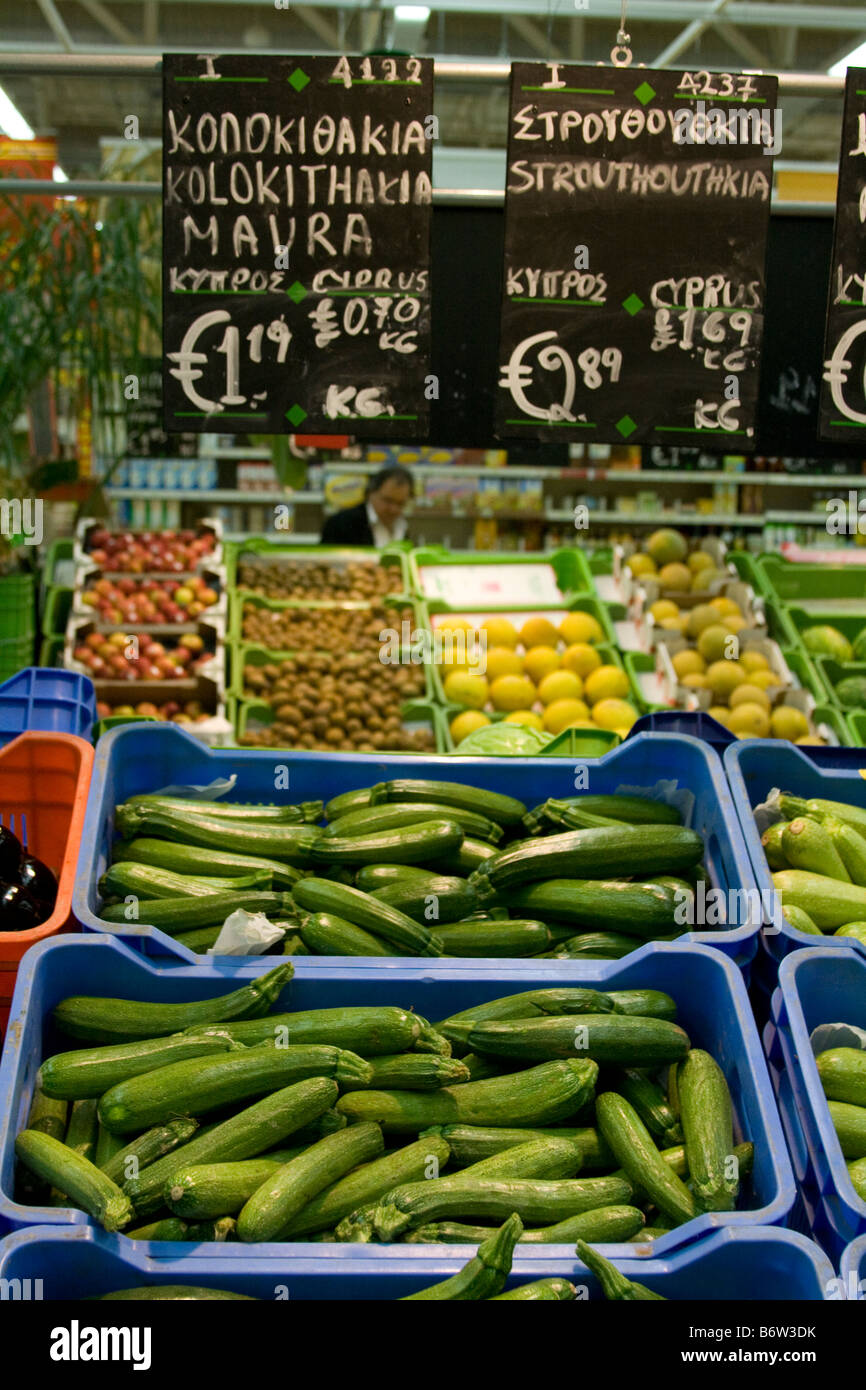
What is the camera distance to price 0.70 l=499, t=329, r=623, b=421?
2.74m

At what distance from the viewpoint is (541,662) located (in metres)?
4.77

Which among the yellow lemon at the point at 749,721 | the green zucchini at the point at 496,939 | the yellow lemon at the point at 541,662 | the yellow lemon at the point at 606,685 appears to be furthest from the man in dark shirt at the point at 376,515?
the green zucchini at the point at 496,939

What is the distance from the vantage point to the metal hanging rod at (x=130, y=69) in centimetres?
272

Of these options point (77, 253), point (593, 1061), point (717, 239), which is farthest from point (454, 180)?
point (593, 1061)

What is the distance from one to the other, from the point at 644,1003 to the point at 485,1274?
647 millimetres

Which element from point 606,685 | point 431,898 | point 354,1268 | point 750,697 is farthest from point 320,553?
point 354,1268

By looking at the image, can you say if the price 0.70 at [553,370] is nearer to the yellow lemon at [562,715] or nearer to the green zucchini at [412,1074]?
the green zucchini at [412,1074]

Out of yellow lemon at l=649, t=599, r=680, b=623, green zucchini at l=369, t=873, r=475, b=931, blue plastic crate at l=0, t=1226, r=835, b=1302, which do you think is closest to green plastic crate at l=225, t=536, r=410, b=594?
yellow lemon at l=649, t=599, r=680, b=623

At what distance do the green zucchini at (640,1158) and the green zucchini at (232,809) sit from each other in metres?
0.96

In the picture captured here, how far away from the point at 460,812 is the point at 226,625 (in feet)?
9.16

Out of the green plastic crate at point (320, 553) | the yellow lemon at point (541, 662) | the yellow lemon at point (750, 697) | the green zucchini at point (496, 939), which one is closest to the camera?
the green zucchini at point (496, 939)

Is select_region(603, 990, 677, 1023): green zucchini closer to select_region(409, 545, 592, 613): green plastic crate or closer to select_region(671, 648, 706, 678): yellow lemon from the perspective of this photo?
select_region(671, 648, 706, 678): yellow lemon

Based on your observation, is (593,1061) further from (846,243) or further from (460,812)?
(846,243)

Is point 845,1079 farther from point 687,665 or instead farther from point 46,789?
point 687,665
